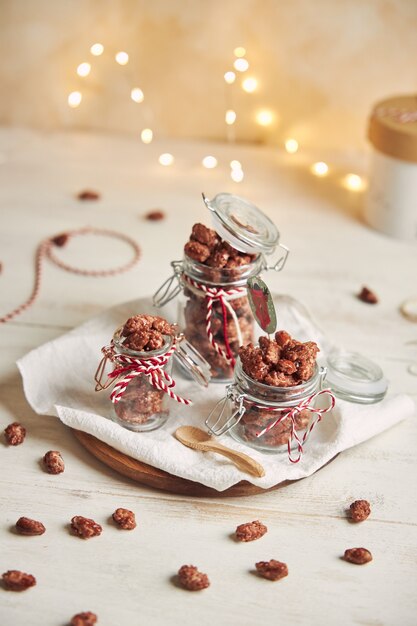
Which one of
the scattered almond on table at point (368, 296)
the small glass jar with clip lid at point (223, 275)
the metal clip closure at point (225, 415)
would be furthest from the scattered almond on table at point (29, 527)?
the scattered almond on table at point (368, 296)

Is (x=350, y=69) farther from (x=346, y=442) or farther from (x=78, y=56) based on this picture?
(x=346, y=442)

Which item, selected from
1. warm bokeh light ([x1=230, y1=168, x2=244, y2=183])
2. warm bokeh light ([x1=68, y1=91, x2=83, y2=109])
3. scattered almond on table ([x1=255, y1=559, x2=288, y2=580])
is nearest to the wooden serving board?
scattered almond on table ([x1=255, y1=559, x2=288, y2=580])

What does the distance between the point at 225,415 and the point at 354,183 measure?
0.90 meters

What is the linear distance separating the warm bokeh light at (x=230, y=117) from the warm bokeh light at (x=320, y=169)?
213 mm

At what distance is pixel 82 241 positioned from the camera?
63.5 inches

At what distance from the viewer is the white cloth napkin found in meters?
1.02

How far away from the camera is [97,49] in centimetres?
190

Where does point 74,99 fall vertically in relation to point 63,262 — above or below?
above

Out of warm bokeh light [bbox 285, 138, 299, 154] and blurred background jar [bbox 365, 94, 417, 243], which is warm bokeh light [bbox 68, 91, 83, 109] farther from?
blurred background jar [bbox 365, 94, 417, 243]

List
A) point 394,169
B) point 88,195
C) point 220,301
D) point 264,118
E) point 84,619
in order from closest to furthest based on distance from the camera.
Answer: point 84,619
point 220,301
point 394,169
point 88,195
point 264,118

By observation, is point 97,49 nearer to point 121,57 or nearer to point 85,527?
point 121,57

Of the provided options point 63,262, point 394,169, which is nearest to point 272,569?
point 63,262

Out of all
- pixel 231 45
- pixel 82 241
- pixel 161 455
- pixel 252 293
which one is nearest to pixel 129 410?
pixel 161 455

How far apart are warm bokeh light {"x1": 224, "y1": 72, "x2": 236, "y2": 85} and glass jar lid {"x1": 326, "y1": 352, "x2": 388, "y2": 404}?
2.90 ft
